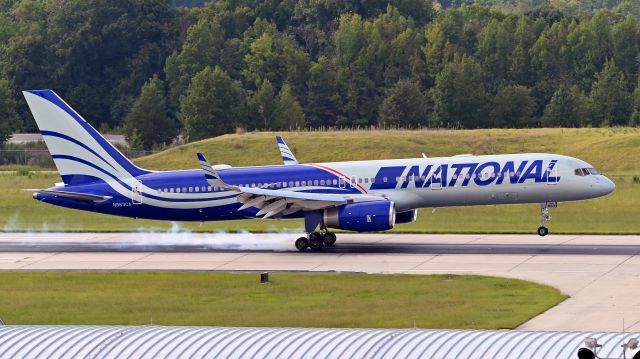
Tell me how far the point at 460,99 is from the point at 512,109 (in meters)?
6.17

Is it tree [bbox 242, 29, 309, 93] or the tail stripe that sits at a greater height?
tree [bbox 242, 29, 309, 93]

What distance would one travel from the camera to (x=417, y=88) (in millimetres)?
136750

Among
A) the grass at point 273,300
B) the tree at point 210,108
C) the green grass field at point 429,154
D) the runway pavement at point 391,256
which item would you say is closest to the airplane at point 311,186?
the runway pavement at point 391,256

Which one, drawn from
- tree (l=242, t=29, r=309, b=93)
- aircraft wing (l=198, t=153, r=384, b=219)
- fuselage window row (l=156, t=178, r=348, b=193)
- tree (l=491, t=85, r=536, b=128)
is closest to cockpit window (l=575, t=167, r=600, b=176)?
aircraft wing (l=198, t=153, r=384, b=219)

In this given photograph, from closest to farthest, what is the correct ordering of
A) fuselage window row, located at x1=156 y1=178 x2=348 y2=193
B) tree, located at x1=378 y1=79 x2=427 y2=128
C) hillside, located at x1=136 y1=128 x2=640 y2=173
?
fuselage window row, located at x1=156 y1=178 x2=348 y2=193 → hillside, located at x1=136 y1=128 x2=640 y2=173 → tree, located at x1=378 y1=79 x2=427 y2=128

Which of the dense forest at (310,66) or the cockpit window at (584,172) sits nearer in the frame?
the cockpit window at (584,172)

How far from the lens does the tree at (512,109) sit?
132m

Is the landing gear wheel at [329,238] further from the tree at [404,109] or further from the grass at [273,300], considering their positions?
the tree at [404,109]

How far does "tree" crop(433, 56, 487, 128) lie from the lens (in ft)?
425

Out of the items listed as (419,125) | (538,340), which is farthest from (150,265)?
(419,125)

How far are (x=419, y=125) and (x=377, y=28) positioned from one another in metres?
22.1

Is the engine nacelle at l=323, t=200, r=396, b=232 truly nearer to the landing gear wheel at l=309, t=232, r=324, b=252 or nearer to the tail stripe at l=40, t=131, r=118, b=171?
the landing gear wheel at l=309, t=232, r=324, b=252

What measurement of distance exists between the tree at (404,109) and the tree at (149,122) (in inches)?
912

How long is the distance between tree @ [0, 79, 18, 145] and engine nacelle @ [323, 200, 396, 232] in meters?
85.2
